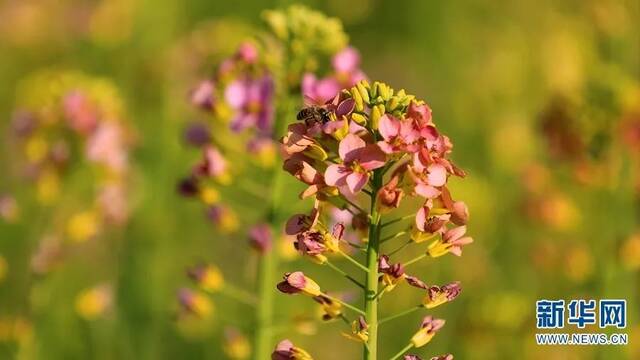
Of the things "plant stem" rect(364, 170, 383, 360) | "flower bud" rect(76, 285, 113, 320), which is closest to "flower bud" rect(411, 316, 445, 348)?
"plant stem" rect(364, 170, 383, 360)

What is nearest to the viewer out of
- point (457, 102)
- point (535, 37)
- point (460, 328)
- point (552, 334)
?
point (552, 334)

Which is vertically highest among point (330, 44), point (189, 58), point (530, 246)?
point (189, 58)

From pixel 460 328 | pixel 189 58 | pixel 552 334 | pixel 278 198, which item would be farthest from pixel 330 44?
pixel 189 58

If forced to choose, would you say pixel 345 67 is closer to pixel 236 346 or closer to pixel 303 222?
pixel 236 346

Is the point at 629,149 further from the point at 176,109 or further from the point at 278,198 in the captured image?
the point at 176,109

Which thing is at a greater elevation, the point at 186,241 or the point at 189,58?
the point at 189,58

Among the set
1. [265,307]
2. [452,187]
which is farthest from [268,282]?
[452,187]

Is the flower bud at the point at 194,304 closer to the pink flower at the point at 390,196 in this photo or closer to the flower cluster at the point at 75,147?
the flower cluster at the point at 75,147
